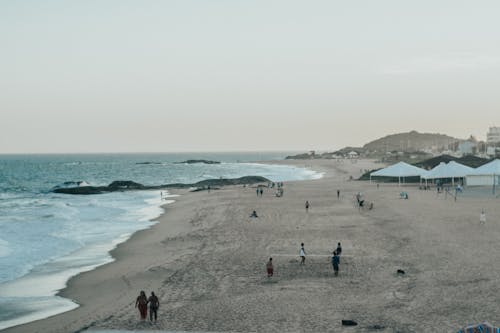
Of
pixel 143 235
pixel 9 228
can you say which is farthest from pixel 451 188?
pixel 9 228

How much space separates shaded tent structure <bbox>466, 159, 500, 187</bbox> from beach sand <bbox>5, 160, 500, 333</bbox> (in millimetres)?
9169

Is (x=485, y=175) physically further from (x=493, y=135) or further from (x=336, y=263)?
(x=493, y=135)

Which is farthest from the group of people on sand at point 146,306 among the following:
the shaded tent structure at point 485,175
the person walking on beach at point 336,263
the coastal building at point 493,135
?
the coastal building at point 493,135

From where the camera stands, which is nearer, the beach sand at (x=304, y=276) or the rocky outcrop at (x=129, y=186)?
the beach sand at (x=304, y=276)

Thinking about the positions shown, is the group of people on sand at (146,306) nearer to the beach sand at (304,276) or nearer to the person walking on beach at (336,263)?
the beach sand at (304,276)

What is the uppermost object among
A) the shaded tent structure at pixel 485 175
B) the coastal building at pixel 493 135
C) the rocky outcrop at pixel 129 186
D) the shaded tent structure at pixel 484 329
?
the coastal building at pixel 493 135

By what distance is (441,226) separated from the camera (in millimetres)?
26547

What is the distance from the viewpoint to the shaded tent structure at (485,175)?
4147 centimetres

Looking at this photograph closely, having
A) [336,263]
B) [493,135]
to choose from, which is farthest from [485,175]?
[493,135]

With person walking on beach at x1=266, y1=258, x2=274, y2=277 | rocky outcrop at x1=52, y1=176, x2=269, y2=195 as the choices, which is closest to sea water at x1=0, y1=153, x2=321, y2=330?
person walking on beach at x1=266, y1=258, x2=274, y2=277

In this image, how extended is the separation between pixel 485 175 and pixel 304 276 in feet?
108

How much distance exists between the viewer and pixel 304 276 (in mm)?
18000

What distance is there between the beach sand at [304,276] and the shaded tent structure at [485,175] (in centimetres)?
917

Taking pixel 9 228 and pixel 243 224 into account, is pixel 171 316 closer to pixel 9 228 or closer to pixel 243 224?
pixel 243 224
